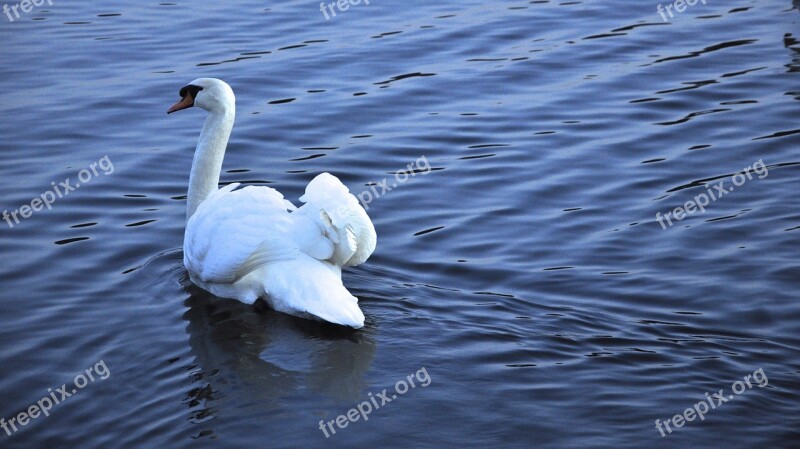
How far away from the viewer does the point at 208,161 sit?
→ 10.1m

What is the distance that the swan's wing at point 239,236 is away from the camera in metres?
8.70

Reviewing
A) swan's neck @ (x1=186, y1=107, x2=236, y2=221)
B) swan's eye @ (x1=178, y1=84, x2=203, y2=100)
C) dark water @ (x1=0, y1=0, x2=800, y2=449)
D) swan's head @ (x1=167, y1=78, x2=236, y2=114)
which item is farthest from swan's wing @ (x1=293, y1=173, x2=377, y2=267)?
swan's eye @ (x1=178, y1=84, x2=203, y2=100)

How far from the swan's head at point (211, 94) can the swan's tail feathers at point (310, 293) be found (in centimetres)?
197

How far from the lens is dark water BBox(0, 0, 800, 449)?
24.3 ft

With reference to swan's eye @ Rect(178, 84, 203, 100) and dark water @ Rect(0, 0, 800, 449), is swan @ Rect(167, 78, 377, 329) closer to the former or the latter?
dark water @ Rect(0, 0, 800, 449)

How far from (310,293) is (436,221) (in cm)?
275

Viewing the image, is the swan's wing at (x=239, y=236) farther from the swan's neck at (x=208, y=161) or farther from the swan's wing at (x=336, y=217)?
the swan's neck at (x=208, y=161)

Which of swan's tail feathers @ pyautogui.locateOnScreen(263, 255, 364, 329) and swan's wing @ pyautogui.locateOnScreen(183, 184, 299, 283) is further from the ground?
swan's wing @ pyautogui.locateOnScreen(183, 184, 299, 283)

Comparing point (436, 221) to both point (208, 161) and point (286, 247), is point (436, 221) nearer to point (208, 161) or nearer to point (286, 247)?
point (208, 161)

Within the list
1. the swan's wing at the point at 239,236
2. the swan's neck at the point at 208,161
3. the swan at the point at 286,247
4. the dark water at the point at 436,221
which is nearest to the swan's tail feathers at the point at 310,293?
the swan at the point at 286,247

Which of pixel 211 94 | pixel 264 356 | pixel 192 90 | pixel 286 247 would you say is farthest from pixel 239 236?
pixel 192 90

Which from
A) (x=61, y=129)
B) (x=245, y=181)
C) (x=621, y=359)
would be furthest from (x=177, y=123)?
(x=621, y=359)

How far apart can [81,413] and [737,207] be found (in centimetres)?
632

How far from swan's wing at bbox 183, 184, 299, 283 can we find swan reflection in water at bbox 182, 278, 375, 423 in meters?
0.34
